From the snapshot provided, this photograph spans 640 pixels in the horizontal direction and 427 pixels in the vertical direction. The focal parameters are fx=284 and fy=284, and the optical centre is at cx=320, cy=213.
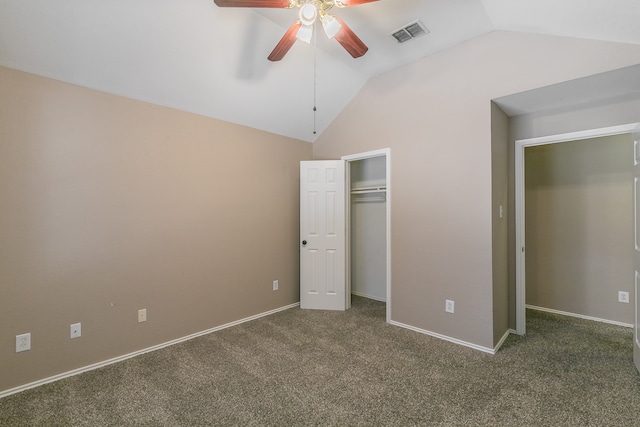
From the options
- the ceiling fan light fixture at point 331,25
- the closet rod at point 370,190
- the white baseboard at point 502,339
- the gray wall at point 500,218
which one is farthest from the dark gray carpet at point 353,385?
the ceiling fan light fixture at point 331,25

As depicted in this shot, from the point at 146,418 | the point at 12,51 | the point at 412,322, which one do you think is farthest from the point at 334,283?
the point at 12,51

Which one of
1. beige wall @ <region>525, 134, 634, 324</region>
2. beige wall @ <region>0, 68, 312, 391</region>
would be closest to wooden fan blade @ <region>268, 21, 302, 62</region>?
beige wall @ <region>0, 68, 312, 391</region>

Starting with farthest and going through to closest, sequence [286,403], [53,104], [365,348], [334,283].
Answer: [334,283]
[365,348]
[53,104]
[286,403]

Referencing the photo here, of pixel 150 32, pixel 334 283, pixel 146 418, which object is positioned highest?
pixel 150 32

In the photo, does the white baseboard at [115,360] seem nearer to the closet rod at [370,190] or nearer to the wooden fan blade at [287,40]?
the closet rod at [370,190]

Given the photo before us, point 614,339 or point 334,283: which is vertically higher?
point 334,283

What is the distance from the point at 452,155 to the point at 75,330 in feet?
11.9

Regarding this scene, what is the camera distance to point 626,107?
2.43 metres

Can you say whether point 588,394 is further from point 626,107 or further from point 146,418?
point 146,418

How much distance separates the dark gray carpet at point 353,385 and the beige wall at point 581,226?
50 centimetres

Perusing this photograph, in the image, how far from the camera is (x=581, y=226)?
3.34 metres

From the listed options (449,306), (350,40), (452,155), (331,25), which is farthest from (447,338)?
(331,25)

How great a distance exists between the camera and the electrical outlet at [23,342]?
205 centimetres

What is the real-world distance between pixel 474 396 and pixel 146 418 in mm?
2171
